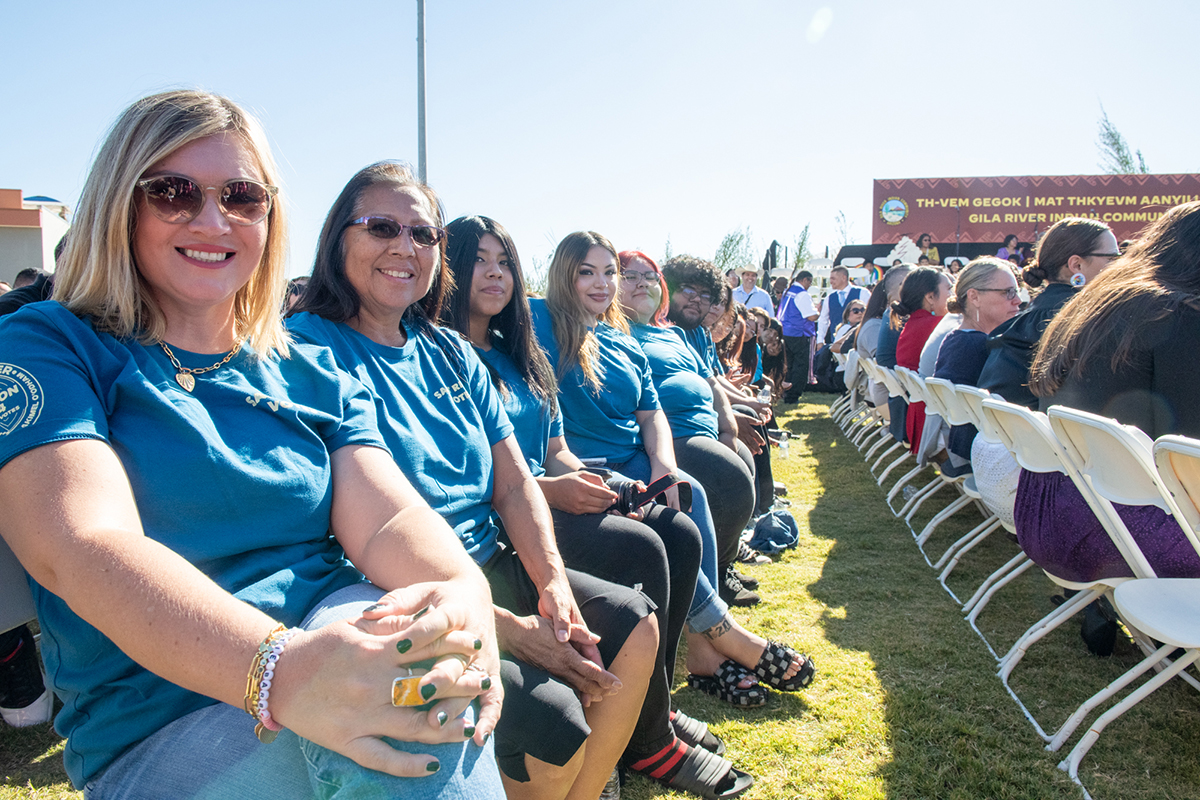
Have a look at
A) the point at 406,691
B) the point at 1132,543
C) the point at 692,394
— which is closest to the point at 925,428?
the point at 692,394

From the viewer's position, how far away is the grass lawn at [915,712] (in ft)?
7.84

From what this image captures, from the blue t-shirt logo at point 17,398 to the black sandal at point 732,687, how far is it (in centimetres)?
250

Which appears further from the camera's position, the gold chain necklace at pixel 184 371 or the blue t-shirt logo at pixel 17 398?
the gold chain necklace at pixel 184 371

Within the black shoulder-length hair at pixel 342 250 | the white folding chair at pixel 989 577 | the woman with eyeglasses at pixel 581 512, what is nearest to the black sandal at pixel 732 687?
the woman with eyeglasses at pixel 581 512

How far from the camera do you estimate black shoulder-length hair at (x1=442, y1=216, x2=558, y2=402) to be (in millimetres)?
2748

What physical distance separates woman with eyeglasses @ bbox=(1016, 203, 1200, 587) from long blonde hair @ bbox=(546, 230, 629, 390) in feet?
6.26

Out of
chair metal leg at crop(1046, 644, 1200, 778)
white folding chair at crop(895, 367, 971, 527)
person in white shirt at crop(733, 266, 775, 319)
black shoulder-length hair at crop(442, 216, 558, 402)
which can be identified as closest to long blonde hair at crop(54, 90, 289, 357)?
black shoulder-length hair at crop(442, 216, 558, 402)

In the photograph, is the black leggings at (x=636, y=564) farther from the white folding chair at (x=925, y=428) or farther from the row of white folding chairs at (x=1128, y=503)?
the white folding chair at (x=925, y=428)

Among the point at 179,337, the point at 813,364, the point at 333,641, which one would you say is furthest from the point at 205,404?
the point at 813,364

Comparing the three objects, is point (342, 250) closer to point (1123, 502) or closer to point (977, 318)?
point (1123, 502)

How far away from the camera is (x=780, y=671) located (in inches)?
116

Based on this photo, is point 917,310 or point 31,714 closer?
point 31,714

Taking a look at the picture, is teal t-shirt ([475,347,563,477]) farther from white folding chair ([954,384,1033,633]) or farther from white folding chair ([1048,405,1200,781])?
white folding chair ([954,384,1033,633])

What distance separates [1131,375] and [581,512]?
6.86 ft
